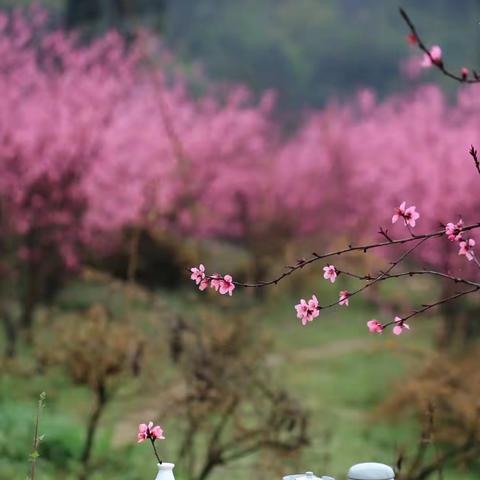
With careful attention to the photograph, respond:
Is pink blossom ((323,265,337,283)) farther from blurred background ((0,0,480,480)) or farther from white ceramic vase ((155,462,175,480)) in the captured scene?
blurred background ((0,0,480,480))

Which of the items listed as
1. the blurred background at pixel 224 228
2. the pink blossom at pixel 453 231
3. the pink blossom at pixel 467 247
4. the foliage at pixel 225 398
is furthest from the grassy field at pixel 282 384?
the pink blossom at pixel 453 231

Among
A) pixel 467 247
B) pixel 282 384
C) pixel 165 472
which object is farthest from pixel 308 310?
pixel 282 384

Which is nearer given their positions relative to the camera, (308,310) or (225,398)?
(308,310)

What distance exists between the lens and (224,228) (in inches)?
955

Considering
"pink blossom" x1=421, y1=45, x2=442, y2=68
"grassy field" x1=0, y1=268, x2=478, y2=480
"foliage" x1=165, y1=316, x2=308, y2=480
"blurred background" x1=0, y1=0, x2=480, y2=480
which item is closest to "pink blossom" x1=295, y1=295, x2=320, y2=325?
"pink blossom" x1=421, y1=45, x2=442, y2=68

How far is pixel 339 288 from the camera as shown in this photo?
78.3 feet

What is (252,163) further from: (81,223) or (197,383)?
(197,383)

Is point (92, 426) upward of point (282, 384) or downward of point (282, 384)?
downward

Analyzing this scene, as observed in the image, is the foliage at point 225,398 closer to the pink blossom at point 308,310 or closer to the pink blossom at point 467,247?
the pink blossom at point 308,310

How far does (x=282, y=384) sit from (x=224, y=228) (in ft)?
52.3

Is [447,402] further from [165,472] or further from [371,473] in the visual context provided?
[165,472]

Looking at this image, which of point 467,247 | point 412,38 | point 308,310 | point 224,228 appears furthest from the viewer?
point 224,228

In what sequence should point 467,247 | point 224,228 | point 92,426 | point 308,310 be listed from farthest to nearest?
point 224,228 < point 92,426 < point 308,310 < point 467,247

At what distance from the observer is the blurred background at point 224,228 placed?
26.7 ft
